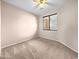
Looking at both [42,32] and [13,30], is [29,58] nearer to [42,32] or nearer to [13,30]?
[13,30]

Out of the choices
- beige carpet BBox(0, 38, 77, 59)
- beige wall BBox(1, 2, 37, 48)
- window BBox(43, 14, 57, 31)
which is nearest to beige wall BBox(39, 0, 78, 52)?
window BBox(43, 14, 57, 31)

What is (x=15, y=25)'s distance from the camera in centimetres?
643

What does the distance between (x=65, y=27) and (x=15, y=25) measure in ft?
10.2

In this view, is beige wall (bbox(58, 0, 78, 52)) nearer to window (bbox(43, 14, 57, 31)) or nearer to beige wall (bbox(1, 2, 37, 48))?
window (bbox(43, 14, 57, 31))

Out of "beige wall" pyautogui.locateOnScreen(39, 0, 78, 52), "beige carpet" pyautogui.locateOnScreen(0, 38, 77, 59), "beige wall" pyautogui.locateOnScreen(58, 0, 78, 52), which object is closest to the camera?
"beige carpet" pyautogui.locateOnScreen(0, 38, 77, 59)

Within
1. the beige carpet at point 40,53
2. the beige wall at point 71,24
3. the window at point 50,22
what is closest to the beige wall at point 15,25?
the window at point 50,22

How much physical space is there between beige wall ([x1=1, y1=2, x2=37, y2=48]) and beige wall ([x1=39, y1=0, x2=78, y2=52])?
1.22 metres

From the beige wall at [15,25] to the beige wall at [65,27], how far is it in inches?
48.1

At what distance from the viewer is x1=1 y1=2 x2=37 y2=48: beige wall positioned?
5605 mm

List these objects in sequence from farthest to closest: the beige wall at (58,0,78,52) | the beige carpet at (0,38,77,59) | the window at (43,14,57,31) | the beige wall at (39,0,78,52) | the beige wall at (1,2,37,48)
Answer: the window at (43,14,57,31) < the beige wall at (1,2,37,48) < the beige wall at (39,0,78,52) < the beige wall at (58,0,78,52) < the beige carpet at (0,38,77,59)

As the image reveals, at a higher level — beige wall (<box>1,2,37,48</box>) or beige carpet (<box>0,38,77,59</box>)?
beige wall (<box>1,2,37,48</box>)

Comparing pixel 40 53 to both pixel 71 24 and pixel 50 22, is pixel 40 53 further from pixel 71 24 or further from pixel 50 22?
pixel 50 22

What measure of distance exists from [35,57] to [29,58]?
225 mm

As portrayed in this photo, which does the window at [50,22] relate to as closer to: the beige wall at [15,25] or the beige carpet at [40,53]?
the beige wall at [15,25]
